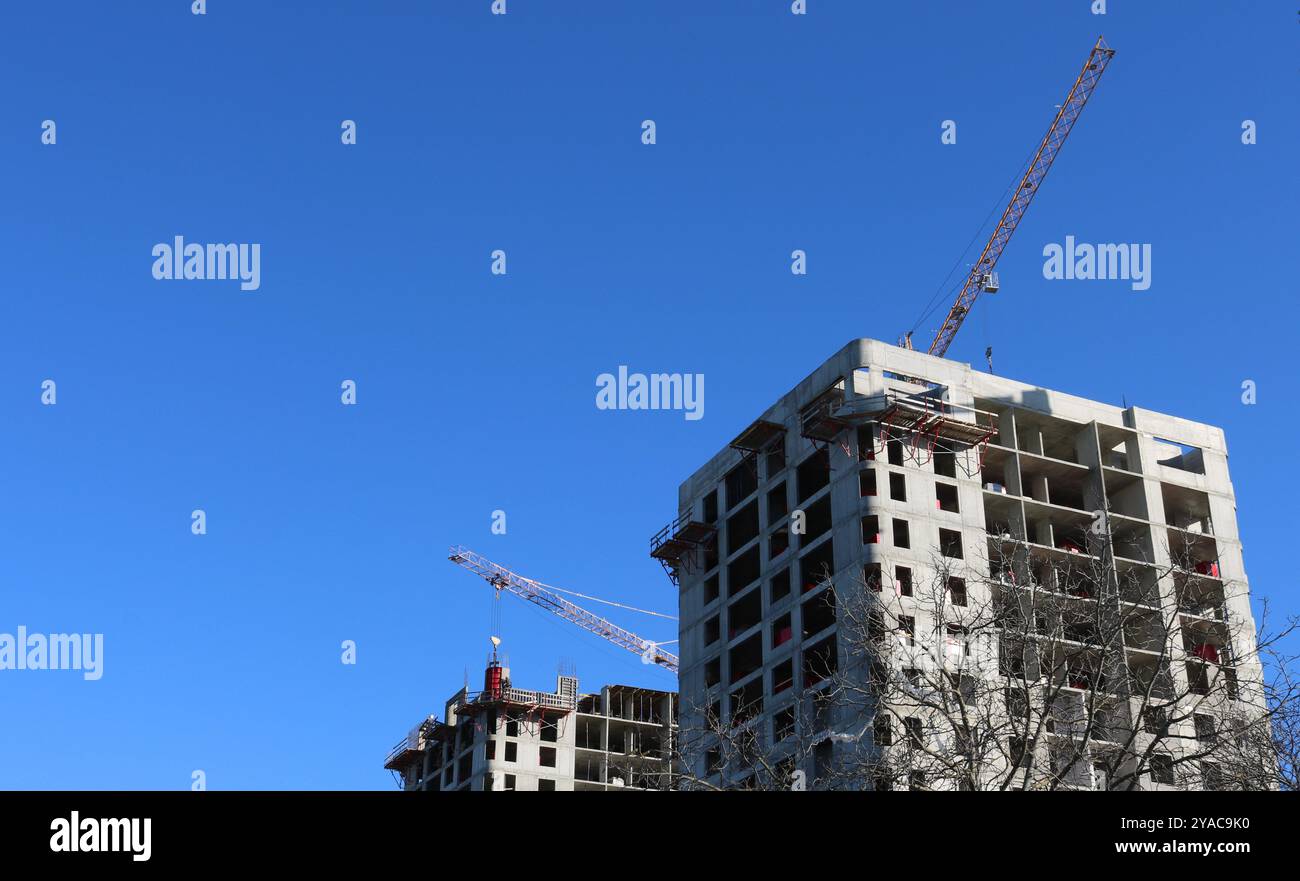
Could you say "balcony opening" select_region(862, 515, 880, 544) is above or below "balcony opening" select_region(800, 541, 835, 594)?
above

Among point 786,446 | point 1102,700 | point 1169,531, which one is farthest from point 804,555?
point 1102,700

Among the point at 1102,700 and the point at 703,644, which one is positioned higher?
the point at 703,644

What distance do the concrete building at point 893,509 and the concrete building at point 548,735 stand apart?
4005cm

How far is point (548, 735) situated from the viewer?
453 ft

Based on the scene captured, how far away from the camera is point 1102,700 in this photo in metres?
33.4

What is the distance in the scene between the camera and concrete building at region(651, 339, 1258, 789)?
277 feet

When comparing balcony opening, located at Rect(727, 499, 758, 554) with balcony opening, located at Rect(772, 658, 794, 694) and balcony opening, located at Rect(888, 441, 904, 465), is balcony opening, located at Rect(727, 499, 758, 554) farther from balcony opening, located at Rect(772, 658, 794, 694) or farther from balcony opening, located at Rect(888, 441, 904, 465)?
balcony opening, located at Rect(888, 441, 904, 465)

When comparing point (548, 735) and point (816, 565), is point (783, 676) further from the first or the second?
point (548, 735)

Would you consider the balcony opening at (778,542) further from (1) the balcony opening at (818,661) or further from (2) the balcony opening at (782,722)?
(2) the balcony opening at (782,722)

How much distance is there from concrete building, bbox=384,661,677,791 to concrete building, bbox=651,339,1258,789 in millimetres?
40048

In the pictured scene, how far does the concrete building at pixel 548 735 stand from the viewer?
5320 inches

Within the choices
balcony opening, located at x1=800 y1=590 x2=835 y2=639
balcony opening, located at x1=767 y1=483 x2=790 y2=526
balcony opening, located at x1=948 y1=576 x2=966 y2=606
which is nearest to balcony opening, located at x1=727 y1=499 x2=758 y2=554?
balcony opening, located at x1=767 y1=483 x2=790 y2=526
